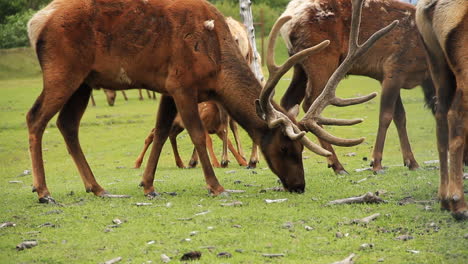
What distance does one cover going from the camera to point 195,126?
895cm

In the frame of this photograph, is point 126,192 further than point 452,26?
Yes

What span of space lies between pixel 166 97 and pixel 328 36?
2.50 metres

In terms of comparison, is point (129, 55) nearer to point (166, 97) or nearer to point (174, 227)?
point (166, 97)

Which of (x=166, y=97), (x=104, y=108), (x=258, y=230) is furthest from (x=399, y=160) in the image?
(x=104, y=108)

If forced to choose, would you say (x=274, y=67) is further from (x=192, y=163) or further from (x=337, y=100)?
(x=192, y=163)

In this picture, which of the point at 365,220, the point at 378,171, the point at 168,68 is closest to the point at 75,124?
the point at 168,68

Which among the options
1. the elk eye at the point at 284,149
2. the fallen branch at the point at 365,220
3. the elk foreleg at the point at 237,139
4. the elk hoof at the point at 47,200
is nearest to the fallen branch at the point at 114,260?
the fallen branch at the point at 365,220

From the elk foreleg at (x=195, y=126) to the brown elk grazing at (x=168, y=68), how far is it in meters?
0.01

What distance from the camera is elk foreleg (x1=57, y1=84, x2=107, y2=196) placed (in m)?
9.40

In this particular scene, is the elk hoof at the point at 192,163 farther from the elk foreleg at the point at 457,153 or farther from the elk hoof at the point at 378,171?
the elk foreleg at the point at 457,153

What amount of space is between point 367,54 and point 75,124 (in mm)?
4338

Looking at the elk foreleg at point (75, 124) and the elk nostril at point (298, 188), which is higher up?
the elk foreleg at point (75, 124)

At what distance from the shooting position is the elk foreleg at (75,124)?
9.40 m

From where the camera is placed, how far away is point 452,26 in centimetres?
666
